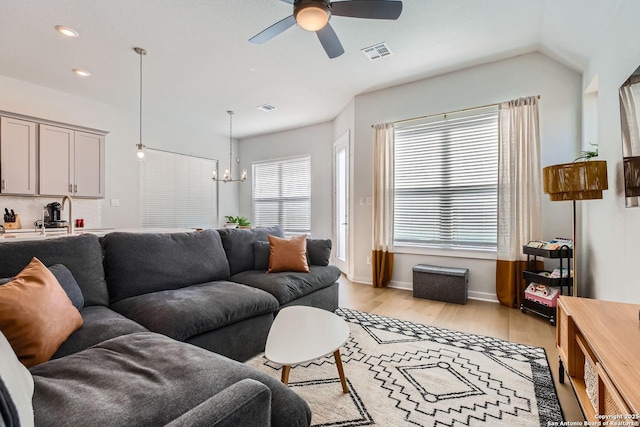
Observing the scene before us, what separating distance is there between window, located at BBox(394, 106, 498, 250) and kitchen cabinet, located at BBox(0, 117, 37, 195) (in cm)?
480

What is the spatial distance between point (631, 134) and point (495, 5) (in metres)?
1.57

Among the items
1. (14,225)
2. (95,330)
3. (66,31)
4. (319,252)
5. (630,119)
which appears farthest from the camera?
(14,225)

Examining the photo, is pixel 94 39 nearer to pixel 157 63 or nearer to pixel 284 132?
pixel 157 63

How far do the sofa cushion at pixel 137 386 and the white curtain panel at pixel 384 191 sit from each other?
3.30 m

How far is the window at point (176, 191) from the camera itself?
17.3 feet

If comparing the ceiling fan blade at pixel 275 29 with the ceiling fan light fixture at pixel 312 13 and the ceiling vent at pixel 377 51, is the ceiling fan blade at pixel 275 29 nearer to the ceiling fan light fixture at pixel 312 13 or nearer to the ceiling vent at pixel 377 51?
the ceiling fan light fixture at pixel 312 13

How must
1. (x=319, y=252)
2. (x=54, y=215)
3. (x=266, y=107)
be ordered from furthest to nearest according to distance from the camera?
(x=266, y=107) → (x=54, y=215) → (x=319, y=252)

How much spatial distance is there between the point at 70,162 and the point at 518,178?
5.77 meters

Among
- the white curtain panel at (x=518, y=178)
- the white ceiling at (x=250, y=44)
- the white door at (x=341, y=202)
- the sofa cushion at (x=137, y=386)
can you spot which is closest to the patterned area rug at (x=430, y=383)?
the sofa cushion at (x=137, y=386)

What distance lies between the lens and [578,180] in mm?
2305

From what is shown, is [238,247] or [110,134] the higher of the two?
[110,134]

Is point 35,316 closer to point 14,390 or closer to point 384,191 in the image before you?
point 14,390

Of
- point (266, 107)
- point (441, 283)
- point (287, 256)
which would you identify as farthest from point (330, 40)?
point (441, 283)

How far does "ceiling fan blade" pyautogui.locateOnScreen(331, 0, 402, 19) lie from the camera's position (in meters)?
1.98
